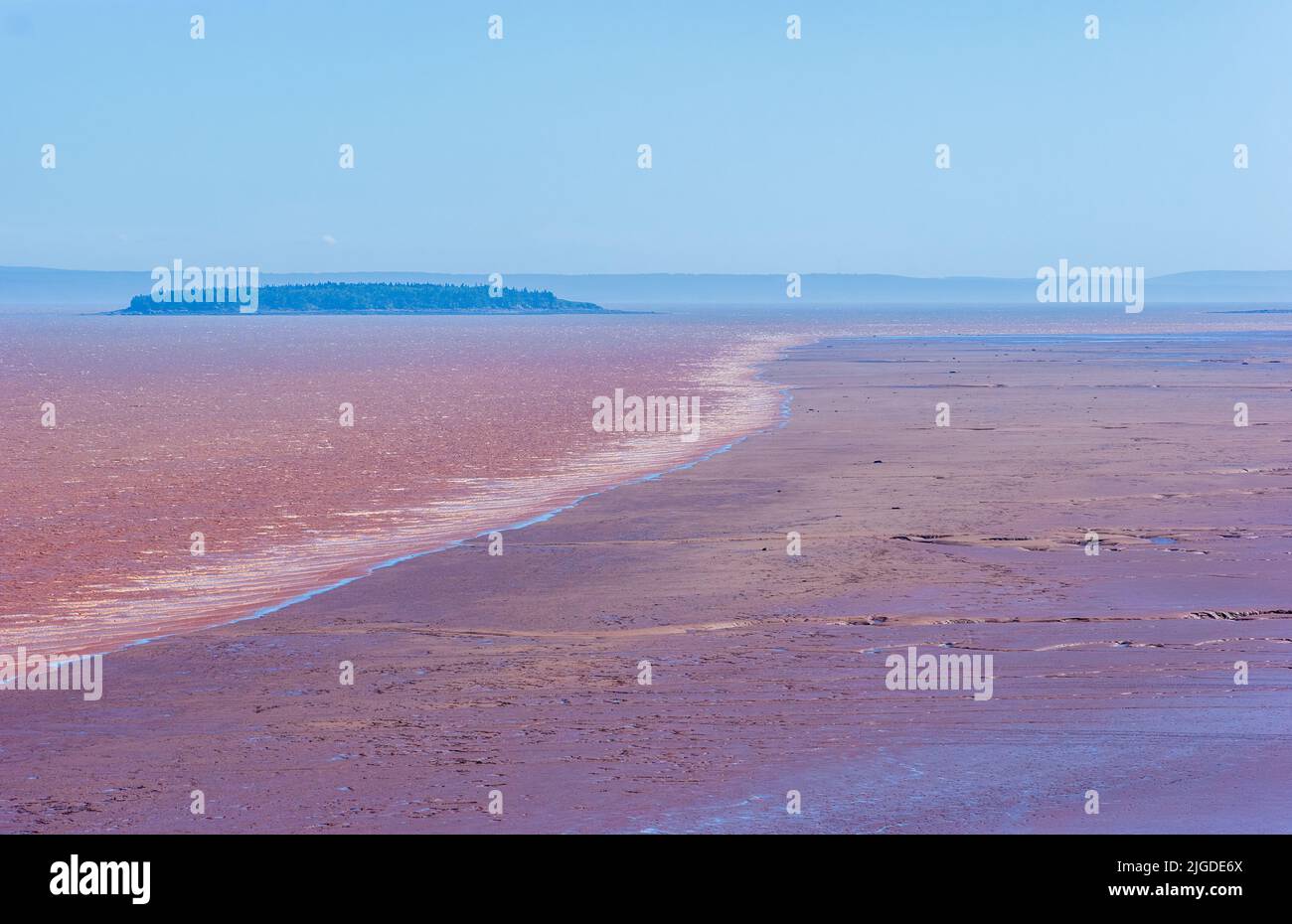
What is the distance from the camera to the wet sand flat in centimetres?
608

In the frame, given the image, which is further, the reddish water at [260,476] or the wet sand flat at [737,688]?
the reddish water at [260,476]

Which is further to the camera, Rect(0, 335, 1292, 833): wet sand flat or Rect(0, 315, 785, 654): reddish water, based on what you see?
Rect(0, 315, 785, 654): reddish water

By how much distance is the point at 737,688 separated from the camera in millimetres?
7844

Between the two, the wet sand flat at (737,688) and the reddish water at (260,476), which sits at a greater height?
the reddish water at (260,476)

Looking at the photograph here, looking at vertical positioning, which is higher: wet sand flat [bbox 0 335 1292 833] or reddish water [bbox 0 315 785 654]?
reddish water [bbox 0 315 785 654]

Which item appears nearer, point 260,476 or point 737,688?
point 737,688

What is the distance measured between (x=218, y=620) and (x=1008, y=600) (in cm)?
569

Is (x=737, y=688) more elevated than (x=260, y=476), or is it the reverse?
(x=260, y=476)

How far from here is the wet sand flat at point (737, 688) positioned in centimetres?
608

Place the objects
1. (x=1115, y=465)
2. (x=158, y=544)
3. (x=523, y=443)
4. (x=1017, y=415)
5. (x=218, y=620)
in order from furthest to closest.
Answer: (x=1017, y=415) < (x=523, y=443) < (x=1115, y=465) < (x=158, y=544) < (x=218, y=620)

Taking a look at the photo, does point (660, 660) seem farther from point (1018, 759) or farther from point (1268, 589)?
point (1268, 589)

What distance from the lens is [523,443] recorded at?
22.1 m

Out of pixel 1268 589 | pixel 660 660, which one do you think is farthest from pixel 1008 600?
pixel 660 660
